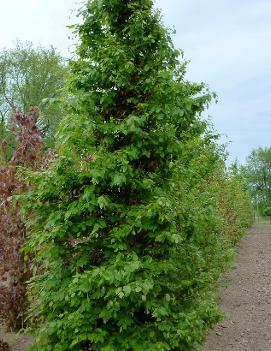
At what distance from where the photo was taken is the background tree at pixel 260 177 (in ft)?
219

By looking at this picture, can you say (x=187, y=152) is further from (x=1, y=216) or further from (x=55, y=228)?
(x=1, y=216)

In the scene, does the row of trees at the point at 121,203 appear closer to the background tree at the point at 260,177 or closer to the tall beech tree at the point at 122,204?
the tall beech tree at the point at 122,204

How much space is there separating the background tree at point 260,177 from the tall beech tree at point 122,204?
62.0 meters

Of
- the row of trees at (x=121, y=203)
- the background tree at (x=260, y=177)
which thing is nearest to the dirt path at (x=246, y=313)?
the row of trees at (x=121, y=203)

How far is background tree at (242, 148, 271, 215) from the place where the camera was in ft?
219

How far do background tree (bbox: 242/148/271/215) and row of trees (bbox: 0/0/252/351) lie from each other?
61998 millimetres

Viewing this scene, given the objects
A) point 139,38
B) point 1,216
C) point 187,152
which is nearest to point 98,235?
point 187,152

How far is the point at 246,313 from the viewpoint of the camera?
928cm

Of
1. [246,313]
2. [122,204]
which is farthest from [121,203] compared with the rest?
[246,313]

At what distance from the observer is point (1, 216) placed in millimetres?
6805

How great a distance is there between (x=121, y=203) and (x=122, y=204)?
106 mm

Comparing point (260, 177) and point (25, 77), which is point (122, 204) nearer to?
point (25, 77)

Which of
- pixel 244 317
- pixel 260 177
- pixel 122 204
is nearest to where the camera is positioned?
pixel 122 204

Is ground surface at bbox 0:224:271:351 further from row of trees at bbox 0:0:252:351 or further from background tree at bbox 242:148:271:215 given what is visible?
background tree at bbox 242:148:271:215
